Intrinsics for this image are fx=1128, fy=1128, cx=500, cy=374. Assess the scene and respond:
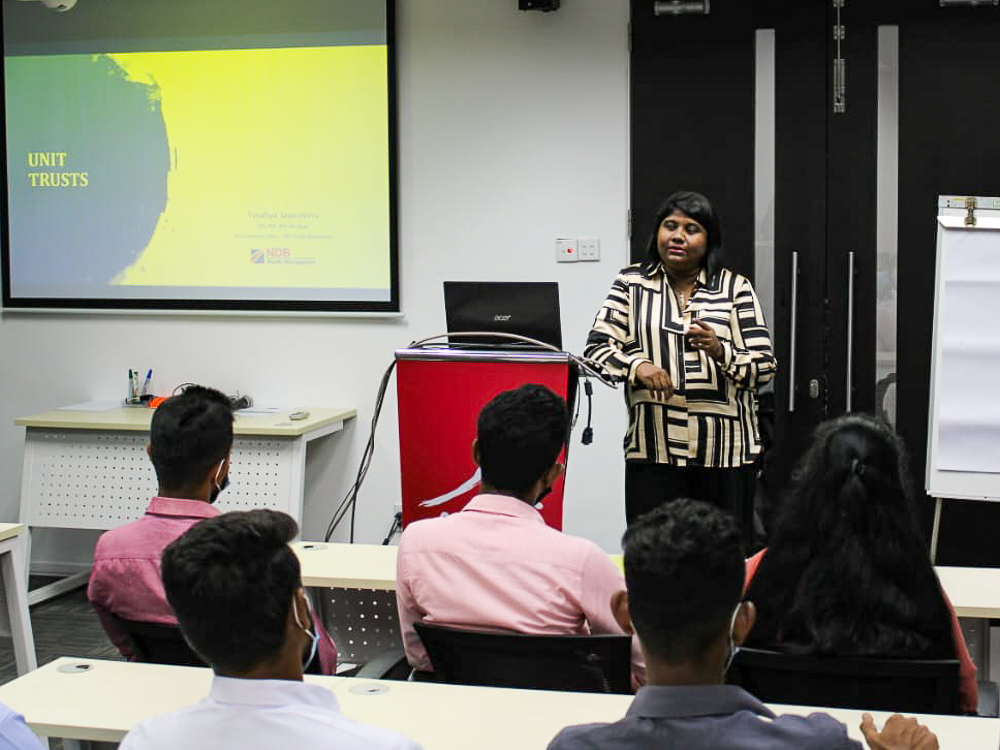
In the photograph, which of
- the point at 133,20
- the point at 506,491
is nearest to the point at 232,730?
the point at 506,491

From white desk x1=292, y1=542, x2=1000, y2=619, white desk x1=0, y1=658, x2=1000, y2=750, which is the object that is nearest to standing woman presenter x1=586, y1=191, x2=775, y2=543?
white desk x1=292, y1=542, x2=1000, y2=619

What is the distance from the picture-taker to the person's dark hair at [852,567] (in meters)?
1.71

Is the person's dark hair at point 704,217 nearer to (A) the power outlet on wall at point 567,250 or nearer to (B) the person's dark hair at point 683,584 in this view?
(A) the power outlet on wall at point 567,250

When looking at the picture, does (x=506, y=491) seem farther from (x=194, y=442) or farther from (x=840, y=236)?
(x=840, y=236)

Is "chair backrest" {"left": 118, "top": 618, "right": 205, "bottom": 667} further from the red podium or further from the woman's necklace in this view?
the woman's necklace

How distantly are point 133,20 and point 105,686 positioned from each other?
402 cm

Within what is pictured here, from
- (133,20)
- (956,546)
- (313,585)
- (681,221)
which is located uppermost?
(133,20)

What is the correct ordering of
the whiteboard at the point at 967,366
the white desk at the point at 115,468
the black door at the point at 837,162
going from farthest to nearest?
1. the white desk at the point at 115,468
2. the black door at the point at 837,162
3. the whiteboard at the point at 967,366

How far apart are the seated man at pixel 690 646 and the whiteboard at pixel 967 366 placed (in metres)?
3.31

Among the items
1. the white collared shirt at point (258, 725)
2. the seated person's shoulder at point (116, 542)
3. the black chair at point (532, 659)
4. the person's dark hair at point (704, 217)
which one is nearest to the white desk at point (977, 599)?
the black chair at point (532, 659)

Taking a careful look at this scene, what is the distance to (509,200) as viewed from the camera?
192 inches

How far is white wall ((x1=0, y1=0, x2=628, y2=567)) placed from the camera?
4.77 m

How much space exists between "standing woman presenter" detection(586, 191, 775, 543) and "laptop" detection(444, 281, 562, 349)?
0.26 meters

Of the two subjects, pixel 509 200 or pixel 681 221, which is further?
pixel 509 200
